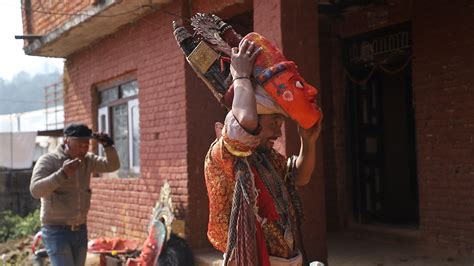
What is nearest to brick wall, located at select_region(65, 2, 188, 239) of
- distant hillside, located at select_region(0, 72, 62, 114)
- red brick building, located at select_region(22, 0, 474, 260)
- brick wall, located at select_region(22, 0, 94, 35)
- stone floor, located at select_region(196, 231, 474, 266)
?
red brick building, located at select_region(22, 0, 474, 260)

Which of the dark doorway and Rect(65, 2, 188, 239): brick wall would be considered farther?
the dark doorway

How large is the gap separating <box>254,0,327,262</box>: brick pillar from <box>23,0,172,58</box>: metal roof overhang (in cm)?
237

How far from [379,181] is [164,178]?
2992mm

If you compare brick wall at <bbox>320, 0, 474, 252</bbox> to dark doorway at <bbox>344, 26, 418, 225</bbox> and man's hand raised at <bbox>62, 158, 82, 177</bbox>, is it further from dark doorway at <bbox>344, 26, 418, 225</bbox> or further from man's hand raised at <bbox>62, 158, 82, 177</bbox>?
man's hand raised at <bbox>62, 158, 82, 177</bbox>

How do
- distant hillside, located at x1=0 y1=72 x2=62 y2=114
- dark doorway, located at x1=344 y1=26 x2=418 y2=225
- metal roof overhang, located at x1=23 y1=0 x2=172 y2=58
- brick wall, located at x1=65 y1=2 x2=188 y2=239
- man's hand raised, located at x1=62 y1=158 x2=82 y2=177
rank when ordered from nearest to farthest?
man's hand raised, located at x1=62 y1=158 x2=82 y2=177
brick wall, located at x1=65 y1=2 x2=188 y2=239
metal roof overhang, located at x1=23 y1=0 x2=172 y2=58
dark doorway, located at x1=344 y1=26 x2=418 y2=225
distant hillside, located at x1=0 y1=72 x2=62 y2=114

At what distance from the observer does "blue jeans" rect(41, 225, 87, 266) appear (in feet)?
15.8

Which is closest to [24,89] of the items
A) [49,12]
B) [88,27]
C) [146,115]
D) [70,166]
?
[49,12]

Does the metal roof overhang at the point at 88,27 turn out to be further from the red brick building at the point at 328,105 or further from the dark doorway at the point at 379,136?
the dark doorway at the point at 379,136

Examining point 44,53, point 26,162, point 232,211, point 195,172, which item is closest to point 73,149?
point 195,172

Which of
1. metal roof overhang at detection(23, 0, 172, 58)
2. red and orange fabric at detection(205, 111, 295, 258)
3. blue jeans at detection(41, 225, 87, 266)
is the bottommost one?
blue jeans at detection(41, 225, 87, 266)

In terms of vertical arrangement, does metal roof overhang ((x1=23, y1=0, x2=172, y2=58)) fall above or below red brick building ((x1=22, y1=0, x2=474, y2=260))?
above

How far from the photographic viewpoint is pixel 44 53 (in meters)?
9.91

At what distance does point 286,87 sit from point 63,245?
3165 millimetres

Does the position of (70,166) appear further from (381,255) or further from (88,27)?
(88,27)
